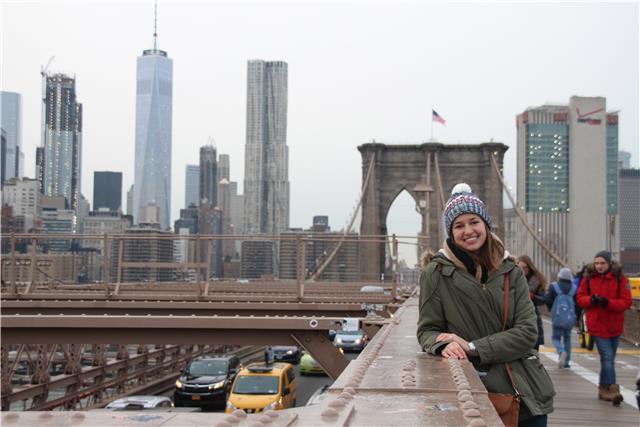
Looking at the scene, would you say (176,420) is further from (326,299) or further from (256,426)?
(326,299)

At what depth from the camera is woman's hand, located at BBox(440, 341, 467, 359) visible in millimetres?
3061

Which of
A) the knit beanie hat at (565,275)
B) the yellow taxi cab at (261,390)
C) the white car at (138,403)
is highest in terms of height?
the knit beanie hat at (565,275)

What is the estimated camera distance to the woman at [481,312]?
10.0 feet

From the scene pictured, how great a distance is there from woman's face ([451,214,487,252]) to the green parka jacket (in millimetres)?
111

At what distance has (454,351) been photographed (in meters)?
3.07

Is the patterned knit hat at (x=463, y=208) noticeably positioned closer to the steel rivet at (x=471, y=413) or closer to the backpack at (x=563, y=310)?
the steel rivet at (x=471, y=413)

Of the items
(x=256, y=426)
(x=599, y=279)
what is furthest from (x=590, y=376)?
(x=256, y=426)

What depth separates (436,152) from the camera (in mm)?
46000

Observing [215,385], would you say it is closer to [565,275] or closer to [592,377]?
[565,275]

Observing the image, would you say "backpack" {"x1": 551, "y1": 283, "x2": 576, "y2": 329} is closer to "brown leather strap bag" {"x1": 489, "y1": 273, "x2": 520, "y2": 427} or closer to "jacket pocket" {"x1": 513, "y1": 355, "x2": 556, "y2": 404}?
"jacket pocket" {"x1": 513, "y1": 355, "x2": 556, "y2": 404}

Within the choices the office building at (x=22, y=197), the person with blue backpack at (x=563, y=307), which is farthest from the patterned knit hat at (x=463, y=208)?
the office building at (x=22, y=197)

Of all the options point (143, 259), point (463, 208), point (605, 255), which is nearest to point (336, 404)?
point (463, 208)

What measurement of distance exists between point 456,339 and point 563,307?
6374mm

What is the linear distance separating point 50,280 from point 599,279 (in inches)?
463
